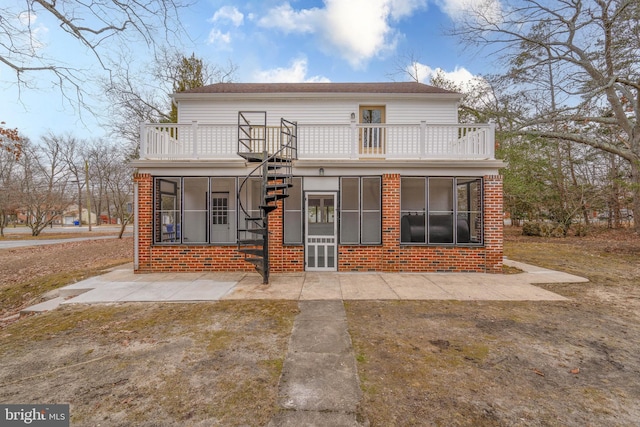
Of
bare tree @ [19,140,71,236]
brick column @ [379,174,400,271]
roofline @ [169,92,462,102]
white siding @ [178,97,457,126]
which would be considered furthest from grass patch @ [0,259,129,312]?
bare tree @ [19,140,71,236]

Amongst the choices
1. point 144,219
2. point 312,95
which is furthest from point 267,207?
point 312,95

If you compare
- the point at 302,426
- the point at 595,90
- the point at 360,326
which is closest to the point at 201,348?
the point at 302,426

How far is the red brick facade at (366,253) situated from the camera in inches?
272

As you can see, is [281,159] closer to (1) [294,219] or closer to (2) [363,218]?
(1) [294,219]

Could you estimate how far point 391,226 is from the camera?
7.00 metres

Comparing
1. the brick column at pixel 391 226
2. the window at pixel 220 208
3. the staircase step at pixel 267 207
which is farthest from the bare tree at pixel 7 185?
the brick column at pixel 391 226

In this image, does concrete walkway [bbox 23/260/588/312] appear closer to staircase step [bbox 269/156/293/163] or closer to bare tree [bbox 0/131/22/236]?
staircase step [bbox 269/156/293/163]

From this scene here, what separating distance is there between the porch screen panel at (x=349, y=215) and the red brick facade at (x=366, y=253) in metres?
0.32

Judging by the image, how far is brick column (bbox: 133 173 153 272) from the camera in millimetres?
6898

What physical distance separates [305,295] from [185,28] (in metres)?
6.87

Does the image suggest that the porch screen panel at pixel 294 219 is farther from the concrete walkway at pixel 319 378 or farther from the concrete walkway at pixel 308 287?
the concrete walkway at pixel 319 378

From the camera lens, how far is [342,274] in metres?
6.85

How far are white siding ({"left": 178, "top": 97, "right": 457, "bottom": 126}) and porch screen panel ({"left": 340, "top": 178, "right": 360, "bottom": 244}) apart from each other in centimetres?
262

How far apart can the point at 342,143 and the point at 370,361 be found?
18.6ft
